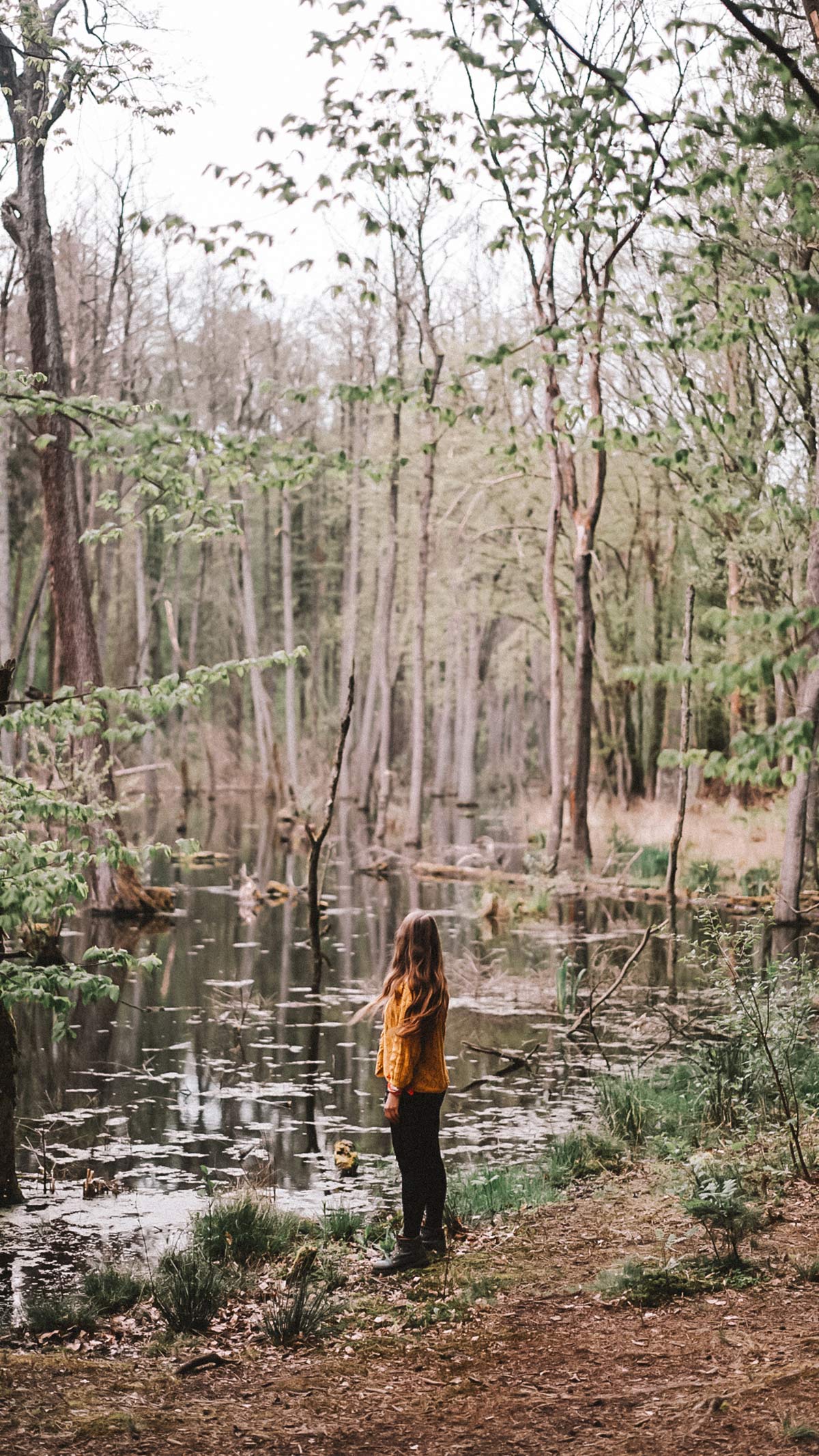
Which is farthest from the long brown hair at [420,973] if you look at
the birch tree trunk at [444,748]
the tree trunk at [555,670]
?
the birch tree trunk at [444,748]

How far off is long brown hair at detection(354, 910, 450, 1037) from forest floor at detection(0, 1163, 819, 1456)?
1.08 m

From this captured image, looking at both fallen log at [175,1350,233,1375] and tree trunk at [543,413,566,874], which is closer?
fallen log at [175,1350,233,1375]

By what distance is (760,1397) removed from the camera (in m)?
4.16

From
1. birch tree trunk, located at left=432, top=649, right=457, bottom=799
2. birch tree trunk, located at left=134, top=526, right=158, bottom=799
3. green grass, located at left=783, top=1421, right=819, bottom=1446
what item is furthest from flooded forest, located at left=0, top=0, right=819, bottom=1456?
birch tree trunk, located at left=432, top=649, right=457, bottom=799

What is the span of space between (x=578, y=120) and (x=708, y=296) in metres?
1.80

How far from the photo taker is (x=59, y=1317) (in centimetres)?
538

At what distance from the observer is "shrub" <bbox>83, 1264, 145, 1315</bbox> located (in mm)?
5559

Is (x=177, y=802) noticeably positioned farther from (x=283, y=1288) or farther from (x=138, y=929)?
(x=283, y=1288)

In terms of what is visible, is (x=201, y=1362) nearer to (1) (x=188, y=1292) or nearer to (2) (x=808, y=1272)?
(1) (x=188, y=1292)

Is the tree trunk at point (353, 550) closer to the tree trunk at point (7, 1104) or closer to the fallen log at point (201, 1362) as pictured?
the tree trunk at point (7, 1104)

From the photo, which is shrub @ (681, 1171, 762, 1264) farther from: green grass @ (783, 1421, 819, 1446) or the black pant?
green grass @ (783, 1421, 819, 1446)

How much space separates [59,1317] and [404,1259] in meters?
1.48

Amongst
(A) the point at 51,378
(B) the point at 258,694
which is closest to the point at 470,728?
(B) the point at 258,694

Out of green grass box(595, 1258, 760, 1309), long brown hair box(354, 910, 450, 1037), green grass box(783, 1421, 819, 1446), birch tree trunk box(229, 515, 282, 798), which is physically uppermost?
birch tree trunk box(229, 515, 282, 798)
